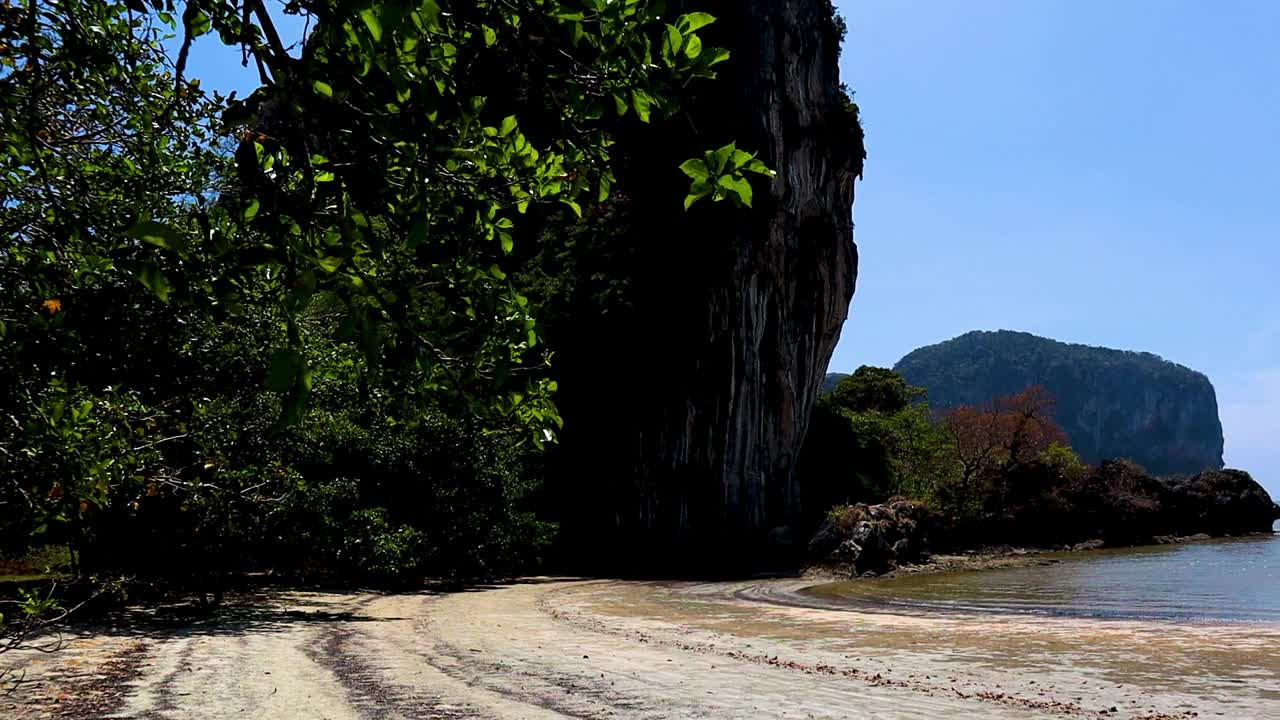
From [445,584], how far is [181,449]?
37.5 ft

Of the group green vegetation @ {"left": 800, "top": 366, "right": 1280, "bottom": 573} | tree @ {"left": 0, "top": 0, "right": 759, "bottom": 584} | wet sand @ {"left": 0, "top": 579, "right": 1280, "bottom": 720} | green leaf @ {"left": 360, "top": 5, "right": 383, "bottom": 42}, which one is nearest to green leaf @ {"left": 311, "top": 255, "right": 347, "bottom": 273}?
tree @ {"left": 0, "top": 0, "right": 759, "bottom": 584}

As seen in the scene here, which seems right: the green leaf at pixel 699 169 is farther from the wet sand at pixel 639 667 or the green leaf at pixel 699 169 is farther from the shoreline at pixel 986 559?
the shoreline at pixel 986 559

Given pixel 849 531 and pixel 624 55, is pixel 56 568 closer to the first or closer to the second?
pixel 624 55

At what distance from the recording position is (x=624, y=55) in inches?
112

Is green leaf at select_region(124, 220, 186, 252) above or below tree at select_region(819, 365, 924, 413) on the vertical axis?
below

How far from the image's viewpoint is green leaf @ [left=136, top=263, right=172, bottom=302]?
211 centimetres

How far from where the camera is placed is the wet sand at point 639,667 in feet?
24.5

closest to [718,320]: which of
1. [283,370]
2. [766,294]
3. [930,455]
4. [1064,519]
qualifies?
[766,294]

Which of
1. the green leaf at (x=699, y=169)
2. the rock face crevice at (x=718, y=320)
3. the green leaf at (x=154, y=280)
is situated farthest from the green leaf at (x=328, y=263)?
the rock face crevice at (x=718, y=320)

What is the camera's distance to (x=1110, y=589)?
23.3 metres

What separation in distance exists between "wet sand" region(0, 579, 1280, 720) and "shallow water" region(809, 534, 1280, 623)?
3310 millimetres

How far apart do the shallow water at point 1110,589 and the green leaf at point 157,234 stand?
1941cm

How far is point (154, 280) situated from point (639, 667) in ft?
28.4

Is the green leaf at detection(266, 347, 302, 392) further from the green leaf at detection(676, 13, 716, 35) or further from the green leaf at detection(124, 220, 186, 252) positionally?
the green leaf at detection(676, 13, 716, 35)
